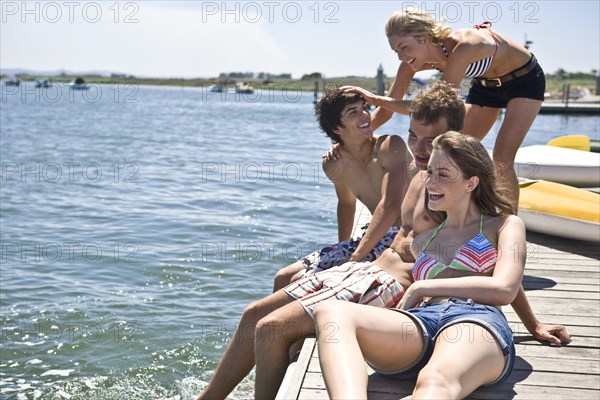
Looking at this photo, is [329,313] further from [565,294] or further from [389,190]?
[565,294]

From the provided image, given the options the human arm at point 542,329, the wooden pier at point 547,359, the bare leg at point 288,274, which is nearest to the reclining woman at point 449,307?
the wooden pier at point 547,359

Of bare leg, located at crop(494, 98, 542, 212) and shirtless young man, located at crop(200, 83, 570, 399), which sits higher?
bare leg, located at crop(494, 98, 542, 212)

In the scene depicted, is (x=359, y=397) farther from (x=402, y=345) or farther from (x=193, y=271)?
(x=193, y=271)

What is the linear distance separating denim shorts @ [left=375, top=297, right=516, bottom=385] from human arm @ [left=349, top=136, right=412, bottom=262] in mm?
999

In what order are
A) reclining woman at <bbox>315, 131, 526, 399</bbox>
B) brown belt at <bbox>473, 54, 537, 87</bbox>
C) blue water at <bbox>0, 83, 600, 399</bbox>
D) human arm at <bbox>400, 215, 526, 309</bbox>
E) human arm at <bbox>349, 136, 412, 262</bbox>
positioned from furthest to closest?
blue water at <bbox>0, 83, 600, 399</bbox>
brown belt at <bbox>473, 54, 537, 87</bbox>
human arm at <bbox>349, 136, 412, 262</bbox>
human arm at <bbox>400, 215, 526, 309</bbox>
reclining woman at <bbox>315, 131, 526, 399</bbox>

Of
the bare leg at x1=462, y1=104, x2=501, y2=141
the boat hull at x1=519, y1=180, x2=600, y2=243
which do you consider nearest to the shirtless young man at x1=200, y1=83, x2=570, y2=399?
the bare leg at x1=462, y1=104, x2=501, y2=141

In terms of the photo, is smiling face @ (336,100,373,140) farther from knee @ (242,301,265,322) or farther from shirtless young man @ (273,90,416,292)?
knee @ (242,301,265,322)

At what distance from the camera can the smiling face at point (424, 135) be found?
371cm

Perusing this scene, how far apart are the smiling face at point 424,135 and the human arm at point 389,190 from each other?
0.41 metres

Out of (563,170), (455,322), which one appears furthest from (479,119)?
(563,170)

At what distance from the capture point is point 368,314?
286 centimetres

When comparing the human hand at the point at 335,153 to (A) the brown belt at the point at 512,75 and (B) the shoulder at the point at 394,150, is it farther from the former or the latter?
(A) the brown belt at the point at 512,75

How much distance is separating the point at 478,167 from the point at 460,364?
0.95 meters

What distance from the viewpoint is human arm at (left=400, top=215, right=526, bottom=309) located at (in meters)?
3.02
